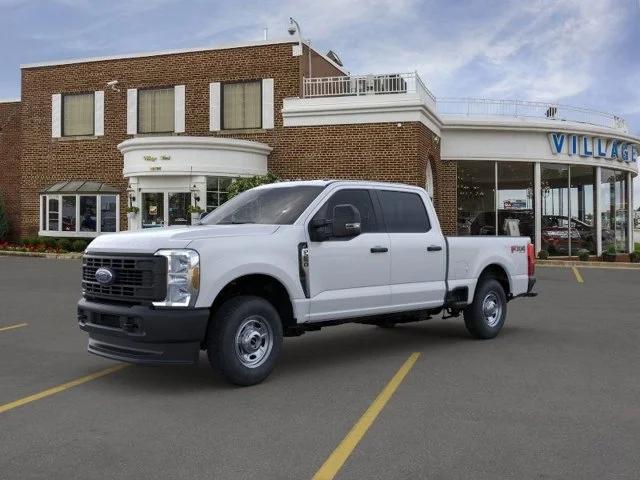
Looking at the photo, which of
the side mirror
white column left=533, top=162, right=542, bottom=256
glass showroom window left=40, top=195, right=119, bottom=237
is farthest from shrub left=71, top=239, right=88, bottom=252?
the side mirror

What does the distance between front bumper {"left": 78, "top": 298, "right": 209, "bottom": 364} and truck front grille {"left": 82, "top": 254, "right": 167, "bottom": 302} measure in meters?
0.12

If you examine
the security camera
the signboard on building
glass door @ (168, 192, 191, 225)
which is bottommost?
glass door @ (168, 192, 191, 225)

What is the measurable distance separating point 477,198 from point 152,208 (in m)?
12.4

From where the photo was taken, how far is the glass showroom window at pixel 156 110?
90.0ft

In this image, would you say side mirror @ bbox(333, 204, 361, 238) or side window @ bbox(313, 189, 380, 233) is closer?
side mirror @ bbox(333, 204, 361, 238)

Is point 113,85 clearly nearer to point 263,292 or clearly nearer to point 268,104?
point 268,104

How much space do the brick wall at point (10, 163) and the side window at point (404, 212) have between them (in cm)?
2624

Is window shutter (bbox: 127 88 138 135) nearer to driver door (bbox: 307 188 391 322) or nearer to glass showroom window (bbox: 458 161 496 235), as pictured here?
glass showroom window (bbox: 458 161 496 235)

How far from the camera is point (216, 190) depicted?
2445 centimetres

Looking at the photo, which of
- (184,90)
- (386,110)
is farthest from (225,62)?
(386,110)

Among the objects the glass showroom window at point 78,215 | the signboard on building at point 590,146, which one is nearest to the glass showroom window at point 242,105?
the glass showroom window at point 78,215

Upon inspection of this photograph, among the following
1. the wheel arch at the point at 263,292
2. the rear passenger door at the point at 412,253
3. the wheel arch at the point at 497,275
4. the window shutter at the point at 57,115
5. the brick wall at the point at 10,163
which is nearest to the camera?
the wheel arch at the point at 263,292

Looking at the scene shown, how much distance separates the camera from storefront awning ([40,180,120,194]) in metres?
27.5

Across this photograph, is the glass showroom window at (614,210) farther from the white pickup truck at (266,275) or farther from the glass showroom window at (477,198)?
the white pickup truck at (266,275)
